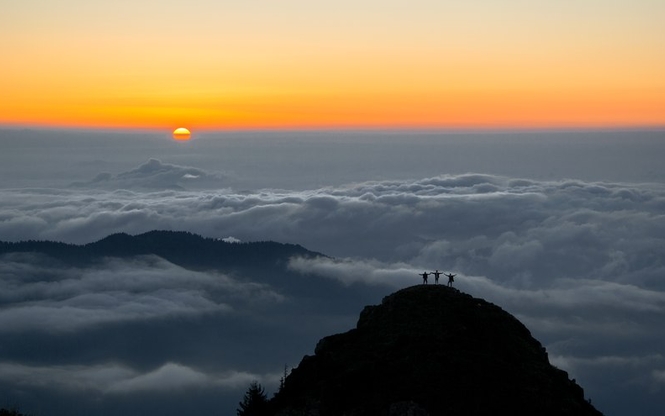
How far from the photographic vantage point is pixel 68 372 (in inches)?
7151

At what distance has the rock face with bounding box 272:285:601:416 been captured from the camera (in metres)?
37.1

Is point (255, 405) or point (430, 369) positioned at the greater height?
point (430, 369)

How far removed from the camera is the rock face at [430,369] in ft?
122

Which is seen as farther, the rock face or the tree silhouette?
the tree silhouette

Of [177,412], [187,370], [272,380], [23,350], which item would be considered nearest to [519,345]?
[177,412]

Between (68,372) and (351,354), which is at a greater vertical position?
(351,354)

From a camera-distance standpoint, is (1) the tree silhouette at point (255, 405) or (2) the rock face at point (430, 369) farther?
(1) the tree silhouette at point (255, 405)

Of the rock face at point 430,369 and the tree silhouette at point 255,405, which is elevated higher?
the rock face at point 430,369

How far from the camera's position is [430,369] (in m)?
38.7

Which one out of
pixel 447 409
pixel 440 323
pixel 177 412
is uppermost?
pixel 440 323

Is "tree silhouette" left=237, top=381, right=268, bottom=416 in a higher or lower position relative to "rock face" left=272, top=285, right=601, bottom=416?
lower

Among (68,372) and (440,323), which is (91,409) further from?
(440,323)

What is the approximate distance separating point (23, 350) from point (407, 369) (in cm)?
17650

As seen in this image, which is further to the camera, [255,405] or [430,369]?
[255,405]
